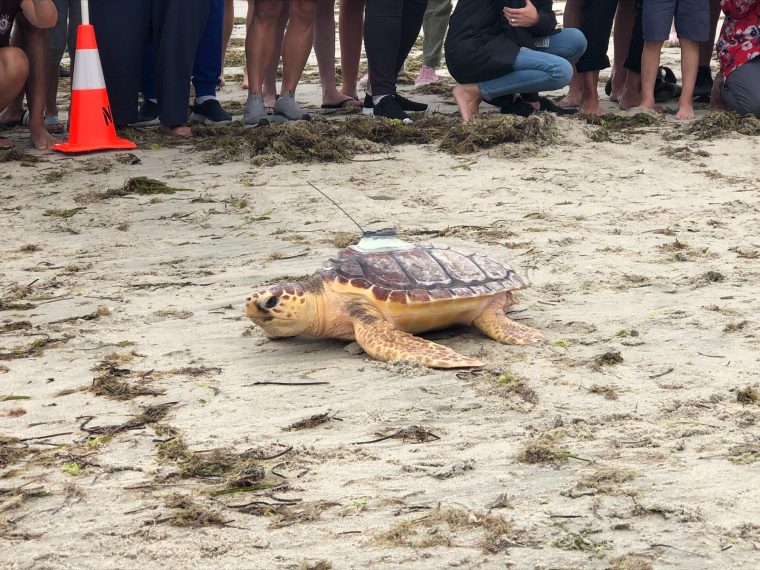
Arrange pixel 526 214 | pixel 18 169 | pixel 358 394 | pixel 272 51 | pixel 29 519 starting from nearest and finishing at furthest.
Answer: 1. pixel 29 519
2. pixel 358 394
3. pixel 526 214
4. pixel 18 169
5. pixel 272 51

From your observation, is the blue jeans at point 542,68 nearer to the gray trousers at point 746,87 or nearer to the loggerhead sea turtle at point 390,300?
the gray trousers at point 746,87

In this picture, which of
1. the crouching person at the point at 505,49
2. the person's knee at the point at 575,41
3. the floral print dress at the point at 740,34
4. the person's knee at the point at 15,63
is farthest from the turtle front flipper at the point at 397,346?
the floral print dress at the point at 740,34

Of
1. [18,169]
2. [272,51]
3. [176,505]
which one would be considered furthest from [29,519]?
[272,51]

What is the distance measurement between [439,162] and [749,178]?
5.97 ft

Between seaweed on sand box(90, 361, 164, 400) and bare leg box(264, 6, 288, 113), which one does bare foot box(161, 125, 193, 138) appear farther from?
seaweed on sand box(90, 361, 164, 400)

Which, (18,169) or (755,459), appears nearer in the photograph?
(755,459)

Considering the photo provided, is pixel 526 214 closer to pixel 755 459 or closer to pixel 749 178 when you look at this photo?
pixel 749 178

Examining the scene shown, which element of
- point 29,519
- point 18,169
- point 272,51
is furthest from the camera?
point 272,51

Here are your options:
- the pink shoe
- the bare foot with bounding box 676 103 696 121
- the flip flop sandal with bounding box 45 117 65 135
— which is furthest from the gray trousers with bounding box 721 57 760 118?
the flip flop sandal with bounding box 45 117 65 135

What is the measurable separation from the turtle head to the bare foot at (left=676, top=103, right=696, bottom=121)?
4.81m

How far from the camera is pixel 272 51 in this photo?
790 centimetres

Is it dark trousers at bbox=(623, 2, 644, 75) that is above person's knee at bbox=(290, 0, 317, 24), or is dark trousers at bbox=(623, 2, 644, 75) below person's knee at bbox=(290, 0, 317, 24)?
below

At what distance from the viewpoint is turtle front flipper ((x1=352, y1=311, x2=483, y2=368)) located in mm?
3469

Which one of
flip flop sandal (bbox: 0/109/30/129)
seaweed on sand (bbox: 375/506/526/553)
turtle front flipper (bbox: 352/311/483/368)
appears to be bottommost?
seaweed on sand (bbox: 375/506/526/553)
